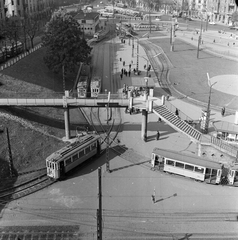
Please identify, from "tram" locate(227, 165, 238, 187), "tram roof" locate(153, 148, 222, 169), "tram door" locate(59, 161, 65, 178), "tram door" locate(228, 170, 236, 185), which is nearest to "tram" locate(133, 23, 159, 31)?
"tram roof" locate(153, 148, 222, 169)

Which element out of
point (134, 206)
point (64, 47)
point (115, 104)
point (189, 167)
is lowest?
point (134, 206)

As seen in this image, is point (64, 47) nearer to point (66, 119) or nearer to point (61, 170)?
point (66, 119)

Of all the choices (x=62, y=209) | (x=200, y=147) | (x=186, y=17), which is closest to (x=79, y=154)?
(x=62, y=209)

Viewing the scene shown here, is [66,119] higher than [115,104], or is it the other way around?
[115,104]

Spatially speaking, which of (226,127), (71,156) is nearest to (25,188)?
(71,156)

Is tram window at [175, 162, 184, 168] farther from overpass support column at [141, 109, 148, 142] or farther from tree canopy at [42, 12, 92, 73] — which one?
tree canopy at [42, 12, 92, 73]

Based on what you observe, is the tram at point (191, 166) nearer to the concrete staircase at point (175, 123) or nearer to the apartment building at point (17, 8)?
the concrete staircase at point (175, 123)

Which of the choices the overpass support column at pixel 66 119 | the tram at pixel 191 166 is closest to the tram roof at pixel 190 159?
the tram at pixel 191 166
